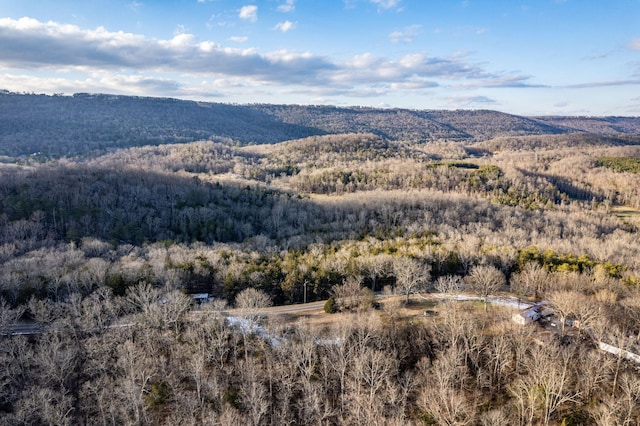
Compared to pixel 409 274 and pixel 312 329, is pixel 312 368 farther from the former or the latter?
pixel 409 274

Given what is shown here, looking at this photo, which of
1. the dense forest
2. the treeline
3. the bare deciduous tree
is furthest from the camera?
the bare deciduous tree

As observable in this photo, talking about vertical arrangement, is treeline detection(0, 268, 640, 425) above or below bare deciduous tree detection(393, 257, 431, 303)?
below

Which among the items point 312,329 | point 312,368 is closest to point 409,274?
point 312,329

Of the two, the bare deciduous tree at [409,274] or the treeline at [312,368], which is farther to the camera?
the bare deciduous tree at [409,274]

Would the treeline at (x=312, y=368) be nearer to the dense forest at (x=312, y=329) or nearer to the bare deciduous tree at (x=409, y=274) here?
the dense forest at (x=312, y=329)

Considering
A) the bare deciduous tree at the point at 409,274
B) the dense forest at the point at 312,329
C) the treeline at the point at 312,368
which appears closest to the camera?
the treeline at the point at 312,368

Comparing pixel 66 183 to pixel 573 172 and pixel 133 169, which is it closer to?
pixel 133 169

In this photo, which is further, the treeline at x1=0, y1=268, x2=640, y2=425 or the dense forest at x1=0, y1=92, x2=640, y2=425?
the dense forest at x1=0, y1=92, x2=640, y2=425

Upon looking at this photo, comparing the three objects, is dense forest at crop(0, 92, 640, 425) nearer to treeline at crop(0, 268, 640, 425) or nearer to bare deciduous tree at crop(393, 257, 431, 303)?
treeline at crop(0, 268, 640, 425)

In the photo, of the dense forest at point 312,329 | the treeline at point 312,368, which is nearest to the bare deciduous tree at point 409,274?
the dense forest at point 312,329

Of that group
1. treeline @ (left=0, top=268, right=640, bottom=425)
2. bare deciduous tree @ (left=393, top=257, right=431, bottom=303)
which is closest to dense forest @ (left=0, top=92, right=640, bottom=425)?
treeline @ (left=0, top=268, right=640, bottom=425)

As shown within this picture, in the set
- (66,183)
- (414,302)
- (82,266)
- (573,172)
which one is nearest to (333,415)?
(414,302)
